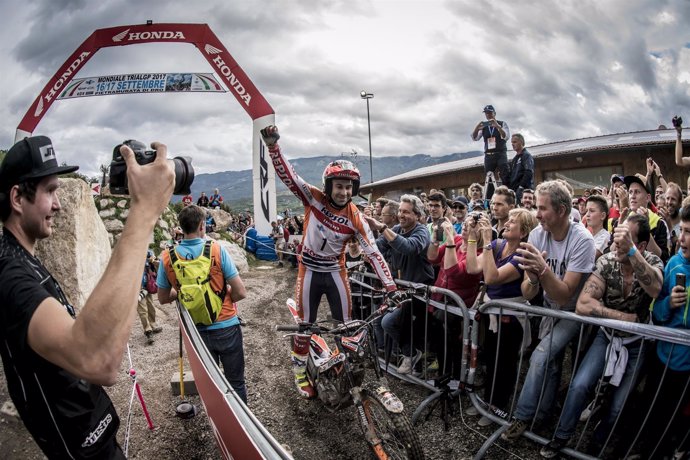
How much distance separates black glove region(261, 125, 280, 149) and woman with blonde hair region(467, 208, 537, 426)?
233cm

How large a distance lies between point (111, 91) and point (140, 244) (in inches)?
548

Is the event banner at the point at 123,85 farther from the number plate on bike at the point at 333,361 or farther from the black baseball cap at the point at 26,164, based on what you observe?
the black baseball cap at the point at 26,164

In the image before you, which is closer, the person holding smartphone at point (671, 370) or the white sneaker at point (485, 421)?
the person holding smartphone at point (671, 370)

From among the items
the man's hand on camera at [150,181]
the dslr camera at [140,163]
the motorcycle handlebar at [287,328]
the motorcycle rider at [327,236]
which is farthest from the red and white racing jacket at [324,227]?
the man's hand on camera at [150,181]

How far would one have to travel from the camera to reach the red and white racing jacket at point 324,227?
4.62 meters

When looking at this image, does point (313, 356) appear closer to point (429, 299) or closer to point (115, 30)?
point (429, 299)

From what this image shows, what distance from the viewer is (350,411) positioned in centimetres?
434

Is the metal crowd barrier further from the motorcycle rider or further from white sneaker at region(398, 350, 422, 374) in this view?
the motorcycle rider

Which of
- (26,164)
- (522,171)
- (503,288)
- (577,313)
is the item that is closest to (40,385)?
(26,164)

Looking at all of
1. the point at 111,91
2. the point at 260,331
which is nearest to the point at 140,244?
the point at 260,331

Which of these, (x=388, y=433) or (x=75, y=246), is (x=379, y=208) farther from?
(x=75, y=246)

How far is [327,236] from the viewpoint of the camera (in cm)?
472

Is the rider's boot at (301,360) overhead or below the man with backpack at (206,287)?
below

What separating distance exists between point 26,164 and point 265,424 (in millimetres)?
3638
